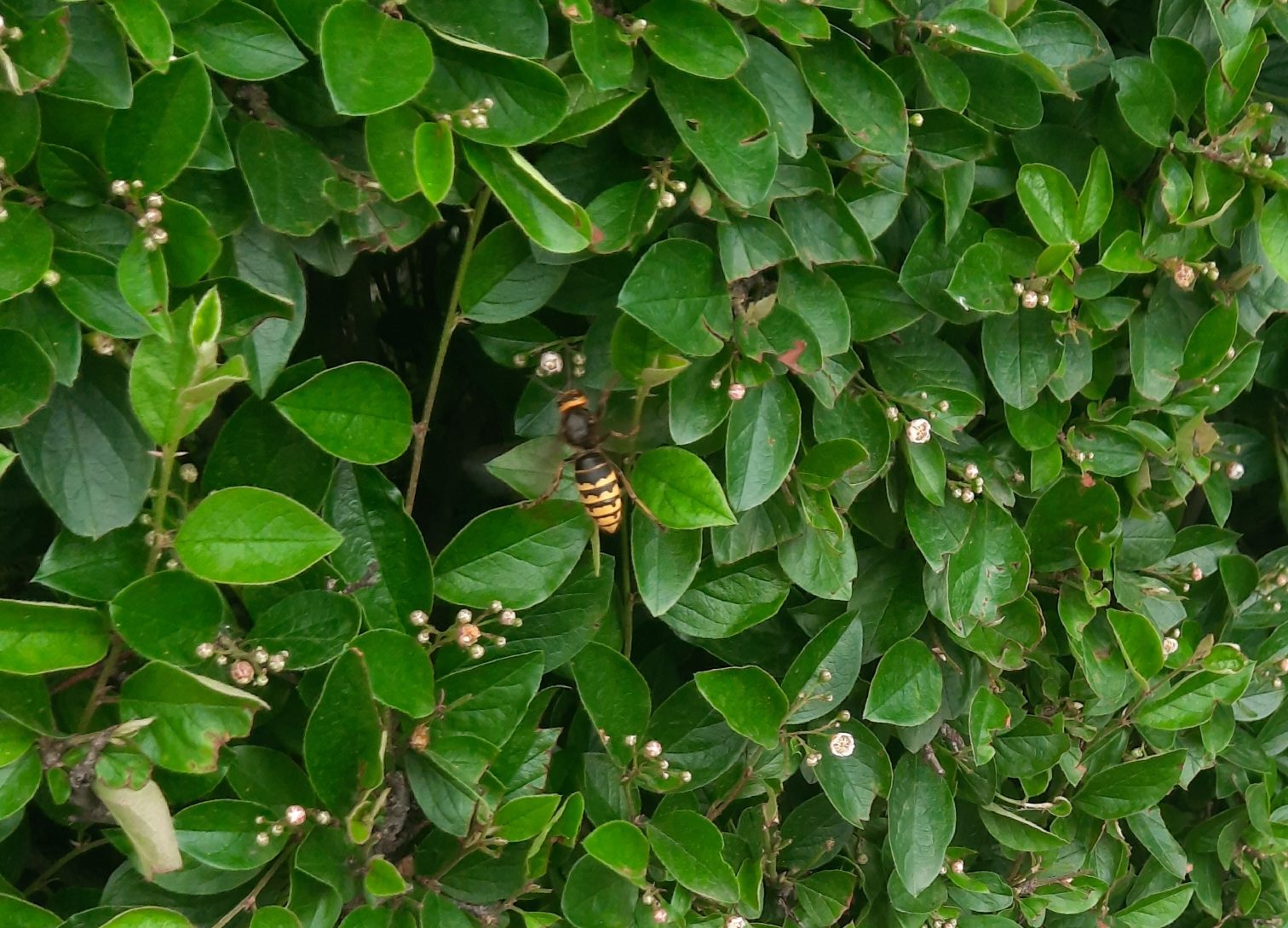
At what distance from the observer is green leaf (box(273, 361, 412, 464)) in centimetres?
65

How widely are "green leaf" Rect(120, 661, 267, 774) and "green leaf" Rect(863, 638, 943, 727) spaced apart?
550 mm

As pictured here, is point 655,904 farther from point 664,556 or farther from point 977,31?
point 977,31

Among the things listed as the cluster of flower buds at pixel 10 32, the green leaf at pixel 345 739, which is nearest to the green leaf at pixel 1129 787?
the green leaf at pixel 345 739

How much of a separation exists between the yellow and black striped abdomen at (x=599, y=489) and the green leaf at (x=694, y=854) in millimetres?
275

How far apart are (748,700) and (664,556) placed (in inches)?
6.4

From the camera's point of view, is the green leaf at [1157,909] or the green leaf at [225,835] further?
the green leaf at [1157,909]

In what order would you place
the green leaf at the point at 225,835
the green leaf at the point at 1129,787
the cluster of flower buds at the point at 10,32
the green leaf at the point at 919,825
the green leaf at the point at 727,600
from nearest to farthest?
the cluster of flower buds at the point at 10,32 → the green leaf at the point at 225,835 → the green leaf at the point at 727,600 → the green leaf at the point at 919,825 → the green leaf at the point at 1129,787

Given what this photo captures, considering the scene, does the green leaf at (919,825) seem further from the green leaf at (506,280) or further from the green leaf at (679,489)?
the green leaf at (506,280)

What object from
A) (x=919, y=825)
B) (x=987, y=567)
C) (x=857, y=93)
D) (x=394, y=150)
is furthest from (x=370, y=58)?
(x=919, y=825)

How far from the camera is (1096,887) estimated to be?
110cm

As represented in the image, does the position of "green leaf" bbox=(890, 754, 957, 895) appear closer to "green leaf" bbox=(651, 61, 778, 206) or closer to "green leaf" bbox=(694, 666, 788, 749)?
"green leaf" bbox=(694, 666, 788, 749)

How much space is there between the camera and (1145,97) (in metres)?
0.93

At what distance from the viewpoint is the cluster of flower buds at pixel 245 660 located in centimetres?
64

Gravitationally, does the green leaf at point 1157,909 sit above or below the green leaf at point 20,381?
below
